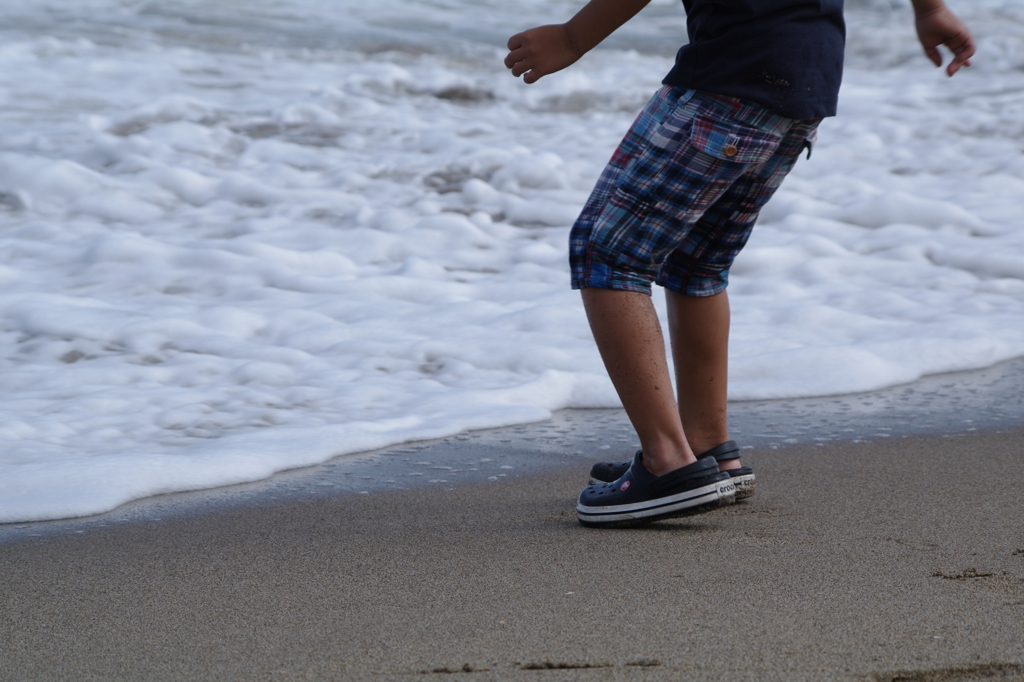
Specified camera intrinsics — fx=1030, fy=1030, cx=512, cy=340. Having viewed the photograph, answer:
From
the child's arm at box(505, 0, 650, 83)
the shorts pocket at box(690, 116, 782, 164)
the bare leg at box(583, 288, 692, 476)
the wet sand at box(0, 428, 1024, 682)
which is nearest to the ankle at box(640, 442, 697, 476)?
the bare leg at box(583, 288, 692, 476)

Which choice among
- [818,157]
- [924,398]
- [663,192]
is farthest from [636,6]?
[818,157]

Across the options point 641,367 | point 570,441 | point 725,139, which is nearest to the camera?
point 725,139

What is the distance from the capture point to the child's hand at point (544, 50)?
5.60ft

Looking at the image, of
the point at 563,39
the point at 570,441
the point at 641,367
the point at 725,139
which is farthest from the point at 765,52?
the point at 570,441

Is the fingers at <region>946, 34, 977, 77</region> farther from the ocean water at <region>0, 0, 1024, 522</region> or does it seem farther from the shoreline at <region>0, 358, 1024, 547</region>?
the ocean water at <region>0, 0, 1024, 522</region>

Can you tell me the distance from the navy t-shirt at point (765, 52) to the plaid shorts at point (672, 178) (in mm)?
29

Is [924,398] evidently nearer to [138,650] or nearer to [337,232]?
[138,650]

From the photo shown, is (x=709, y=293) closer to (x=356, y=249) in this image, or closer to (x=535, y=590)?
(x=535, y=590)

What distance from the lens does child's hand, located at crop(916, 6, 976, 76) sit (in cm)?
191

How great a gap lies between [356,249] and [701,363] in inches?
115

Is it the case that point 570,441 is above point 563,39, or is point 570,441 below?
below

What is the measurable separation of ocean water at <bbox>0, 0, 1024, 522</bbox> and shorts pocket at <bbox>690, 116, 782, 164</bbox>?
4.11 feet

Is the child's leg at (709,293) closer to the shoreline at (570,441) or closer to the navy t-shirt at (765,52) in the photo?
the navy t-shirt at (765,52)

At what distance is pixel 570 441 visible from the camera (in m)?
2.66
